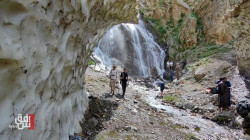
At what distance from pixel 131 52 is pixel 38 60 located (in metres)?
15.9

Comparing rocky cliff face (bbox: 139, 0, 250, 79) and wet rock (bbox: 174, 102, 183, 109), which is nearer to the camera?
wet rock (bbox: 174, 102, 183, 109)

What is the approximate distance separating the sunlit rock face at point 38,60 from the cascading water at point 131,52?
12.2 meters

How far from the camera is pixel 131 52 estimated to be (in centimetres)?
1816

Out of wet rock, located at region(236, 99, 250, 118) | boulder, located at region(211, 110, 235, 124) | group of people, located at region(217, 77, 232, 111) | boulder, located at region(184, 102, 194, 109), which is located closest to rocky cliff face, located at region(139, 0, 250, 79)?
group of people, located at region(217, 77, 232, 111)

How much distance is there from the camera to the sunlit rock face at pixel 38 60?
1.92 m

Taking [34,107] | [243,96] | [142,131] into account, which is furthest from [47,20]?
[243,96]

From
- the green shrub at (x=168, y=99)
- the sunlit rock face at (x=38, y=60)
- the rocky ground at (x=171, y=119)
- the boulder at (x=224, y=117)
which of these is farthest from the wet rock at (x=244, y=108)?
the sunlit rock face at (x=38, y=60)

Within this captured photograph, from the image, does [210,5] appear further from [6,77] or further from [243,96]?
[6,77]

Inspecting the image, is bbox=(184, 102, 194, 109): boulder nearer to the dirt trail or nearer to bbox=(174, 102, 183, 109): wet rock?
bbox=(174, 102, 183, 109): wet rock

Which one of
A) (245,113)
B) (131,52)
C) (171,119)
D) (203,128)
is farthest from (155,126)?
(131,52)

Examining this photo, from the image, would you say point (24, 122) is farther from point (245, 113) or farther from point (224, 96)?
point (224, 96)

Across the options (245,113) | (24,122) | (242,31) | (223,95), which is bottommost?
(245,113)

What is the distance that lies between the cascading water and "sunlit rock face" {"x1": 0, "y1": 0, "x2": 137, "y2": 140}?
12.2 m

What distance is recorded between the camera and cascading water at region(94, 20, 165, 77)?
55.9 feet
